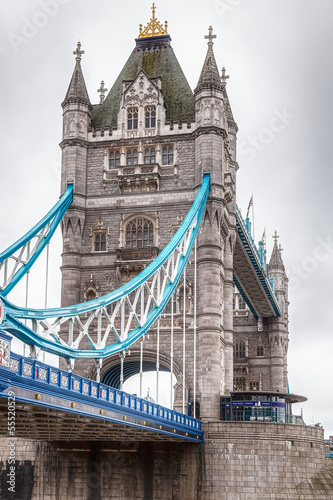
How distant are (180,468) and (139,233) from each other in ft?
50.1

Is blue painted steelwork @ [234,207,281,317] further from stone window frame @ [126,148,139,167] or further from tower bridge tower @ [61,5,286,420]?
stone window frame @ [126,148,139,167]

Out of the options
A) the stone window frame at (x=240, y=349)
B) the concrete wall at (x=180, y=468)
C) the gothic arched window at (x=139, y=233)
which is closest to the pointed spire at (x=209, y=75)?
the gothic arched window at (x=139, y=233)

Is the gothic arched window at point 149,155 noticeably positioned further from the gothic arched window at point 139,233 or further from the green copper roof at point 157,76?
the gothic arched window at point 139,233

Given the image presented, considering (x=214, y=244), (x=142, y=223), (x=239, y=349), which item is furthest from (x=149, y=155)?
(x=239, y=349)

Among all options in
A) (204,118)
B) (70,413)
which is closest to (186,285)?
(204,118)

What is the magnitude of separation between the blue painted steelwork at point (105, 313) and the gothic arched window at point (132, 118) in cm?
689

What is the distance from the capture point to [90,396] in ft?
88.5

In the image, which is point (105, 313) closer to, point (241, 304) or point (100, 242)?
point (100, 242)

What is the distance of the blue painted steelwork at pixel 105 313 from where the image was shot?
24.2 metres

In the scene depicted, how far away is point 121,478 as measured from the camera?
4181cm

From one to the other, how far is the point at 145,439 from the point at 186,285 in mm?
11723

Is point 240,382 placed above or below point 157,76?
below

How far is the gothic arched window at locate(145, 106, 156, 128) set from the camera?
51.8 m

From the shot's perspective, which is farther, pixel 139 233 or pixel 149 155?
Answer: pixel 149 155
